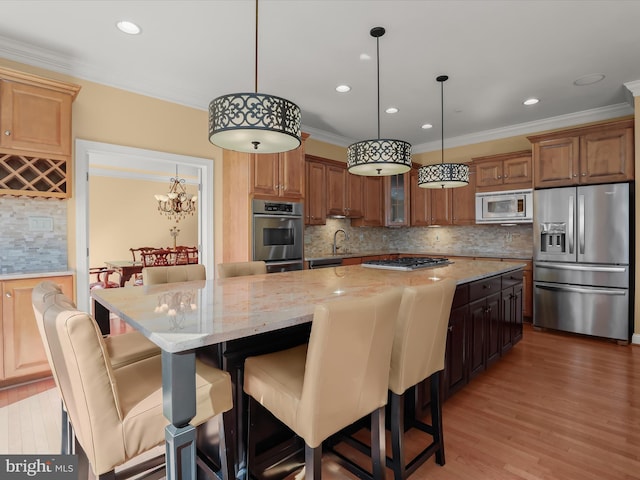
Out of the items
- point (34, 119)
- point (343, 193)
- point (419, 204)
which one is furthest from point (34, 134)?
point (419, 204)

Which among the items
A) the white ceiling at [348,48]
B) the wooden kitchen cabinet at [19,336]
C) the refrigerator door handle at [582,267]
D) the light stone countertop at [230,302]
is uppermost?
the white ceiling at [348,48]

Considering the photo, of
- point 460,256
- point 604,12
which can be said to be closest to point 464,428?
point 604,12

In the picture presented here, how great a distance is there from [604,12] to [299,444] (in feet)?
11.5

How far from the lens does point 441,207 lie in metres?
5.69

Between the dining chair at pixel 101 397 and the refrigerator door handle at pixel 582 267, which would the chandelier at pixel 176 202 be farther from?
the refrigerator door handle at pixel 582 267

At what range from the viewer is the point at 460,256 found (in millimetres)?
5246

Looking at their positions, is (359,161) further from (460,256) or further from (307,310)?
(460,256)

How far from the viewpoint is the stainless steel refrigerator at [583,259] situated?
12.2 feet

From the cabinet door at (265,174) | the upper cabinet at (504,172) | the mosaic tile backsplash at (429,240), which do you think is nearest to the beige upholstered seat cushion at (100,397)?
the cabinet door at (265,174)

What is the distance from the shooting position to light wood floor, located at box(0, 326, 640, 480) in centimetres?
177

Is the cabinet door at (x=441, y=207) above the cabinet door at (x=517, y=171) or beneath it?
beneath

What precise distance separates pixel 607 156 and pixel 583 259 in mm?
1196

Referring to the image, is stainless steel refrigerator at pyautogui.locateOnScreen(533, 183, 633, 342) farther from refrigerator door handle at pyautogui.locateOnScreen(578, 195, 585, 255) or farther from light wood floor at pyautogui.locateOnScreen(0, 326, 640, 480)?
light wood floor at pyautogui.locateOnScreen(0, 326, 640, 480)

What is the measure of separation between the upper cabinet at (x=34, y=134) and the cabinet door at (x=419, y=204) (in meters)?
4.86
